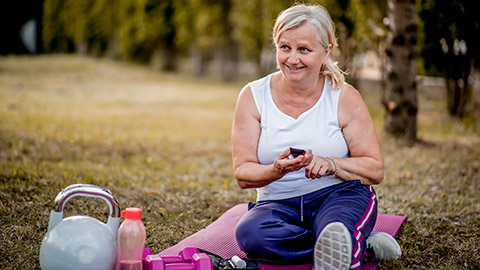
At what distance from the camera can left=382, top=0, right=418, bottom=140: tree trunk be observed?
6844 millimetres

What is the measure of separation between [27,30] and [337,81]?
35807 mm

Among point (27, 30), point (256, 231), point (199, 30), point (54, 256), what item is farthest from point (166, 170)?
point (27, 30)

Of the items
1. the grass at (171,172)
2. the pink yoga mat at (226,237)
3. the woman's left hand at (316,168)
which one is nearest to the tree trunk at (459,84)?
the grass at (171,172)

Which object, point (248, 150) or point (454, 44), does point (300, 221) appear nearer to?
point (248, 150)

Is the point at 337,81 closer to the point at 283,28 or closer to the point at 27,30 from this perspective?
the point at 283,28

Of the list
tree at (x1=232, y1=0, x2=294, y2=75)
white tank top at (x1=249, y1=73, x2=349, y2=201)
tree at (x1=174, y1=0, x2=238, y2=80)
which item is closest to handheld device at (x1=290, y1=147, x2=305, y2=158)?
white tank top at (x1=249, y1=73, x2=349, y2=201)

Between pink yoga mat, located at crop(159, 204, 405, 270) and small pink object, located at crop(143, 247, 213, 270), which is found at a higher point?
small pink object, located at crop(143, 247, 213, 270)

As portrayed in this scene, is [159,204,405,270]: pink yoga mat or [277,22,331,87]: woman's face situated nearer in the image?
[277,22,331,87]: woman's face

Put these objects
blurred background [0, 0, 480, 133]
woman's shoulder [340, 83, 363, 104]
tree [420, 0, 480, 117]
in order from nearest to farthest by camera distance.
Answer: woman's shoulder [340, 83, 363, 104] → tree [420, 0, 480, 117] → blurred background [0, 0, 480, 133]

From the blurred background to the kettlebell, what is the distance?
12.7 feet

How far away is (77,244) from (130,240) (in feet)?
0.82

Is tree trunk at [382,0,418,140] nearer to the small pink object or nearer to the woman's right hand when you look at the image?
the woman's right hand

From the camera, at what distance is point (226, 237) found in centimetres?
348

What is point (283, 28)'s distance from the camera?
2992 millimetres
